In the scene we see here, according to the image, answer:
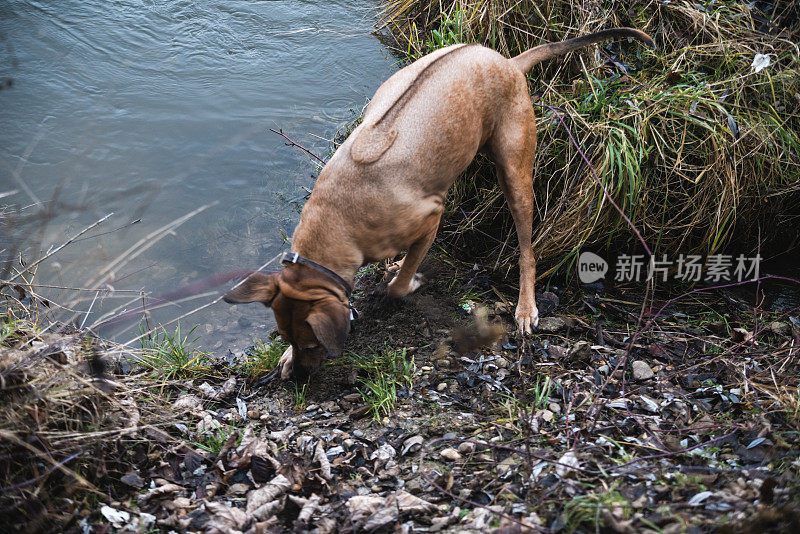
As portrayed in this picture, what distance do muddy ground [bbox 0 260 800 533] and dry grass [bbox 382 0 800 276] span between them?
2.20ft

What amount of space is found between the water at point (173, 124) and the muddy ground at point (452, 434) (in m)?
1.18

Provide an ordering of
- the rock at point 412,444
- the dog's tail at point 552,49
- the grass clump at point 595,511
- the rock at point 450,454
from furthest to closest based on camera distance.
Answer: the dog's tail at point 552,49, the rock at point 412,444, the rock at point 450,454, the grass clump at point 595,511

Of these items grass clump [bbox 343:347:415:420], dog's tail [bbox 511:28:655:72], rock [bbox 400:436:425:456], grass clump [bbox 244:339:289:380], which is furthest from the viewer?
dog's tail [bbox 511:28:655:72]

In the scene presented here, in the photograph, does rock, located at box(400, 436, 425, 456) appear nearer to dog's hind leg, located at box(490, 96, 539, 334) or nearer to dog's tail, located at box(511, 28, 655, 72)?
dog's hind leg, located at box(490, 96, 539, 334)

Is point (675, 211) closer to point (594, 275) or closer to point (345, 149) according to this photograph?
point (594, 275)

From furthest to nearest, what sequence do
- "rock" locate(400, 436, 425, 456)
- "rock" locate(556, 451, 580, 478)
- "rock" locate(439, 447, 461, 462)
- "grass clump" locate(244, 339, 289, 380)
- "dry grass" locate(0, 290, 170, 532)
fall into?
"grass clump" locate(244, 339, 289, 380) < "rock" locate(400, 436, 425, 456) < "rock" locate(439, 447, 461, 462) < "rock" locate(556, 451, 580, 478) < "dry grass" locate(0, 290, 170, 532)

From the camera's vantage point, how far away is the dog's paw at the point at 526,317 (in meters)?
4.10

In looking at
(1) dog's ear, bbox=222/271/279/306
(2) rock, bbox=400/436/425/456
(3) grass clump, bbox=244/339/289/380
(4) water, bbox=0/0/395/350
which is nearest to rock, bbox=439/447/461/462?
(2) rock, bbox=400/436/425/456

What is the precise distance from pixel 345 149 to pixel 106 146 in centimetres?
335

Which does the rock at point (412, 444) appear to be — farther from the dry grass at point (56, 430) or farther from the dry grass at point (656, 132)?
the dry grass at point (656, 132)

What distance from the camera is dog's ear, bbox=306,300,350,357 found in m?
3.07

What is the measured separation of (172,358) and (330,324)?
135 centimetres

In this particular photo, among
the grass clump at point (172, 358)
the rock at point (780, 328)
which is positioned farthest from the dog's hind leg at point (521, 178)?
the grass clump at point (172, 358)

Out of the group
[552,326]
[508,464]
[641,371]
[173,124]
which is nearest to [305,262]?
[508,464]
